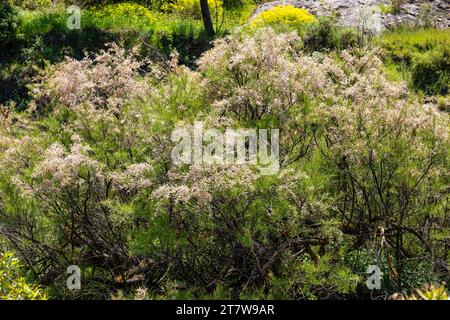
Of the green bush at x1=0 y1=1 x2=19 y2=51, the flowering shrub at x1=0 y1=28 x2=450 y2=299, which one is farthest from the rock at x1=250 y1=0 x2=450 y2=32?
the flowering shrub at x1=0 y1=28 x2=450 y2=299

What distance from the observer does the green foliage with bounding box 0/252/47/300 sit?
205 inches

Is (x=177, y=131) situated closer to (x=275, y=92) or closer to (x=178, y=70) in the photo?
(x=275, y=92)

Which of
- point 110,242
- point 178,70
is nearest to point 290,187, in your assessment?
point 110,242

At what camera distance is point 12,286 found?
17.4 feet

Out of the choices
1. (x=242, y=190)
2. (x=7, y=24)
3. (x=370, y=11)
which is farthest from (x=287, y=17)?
(x=242, y=190)

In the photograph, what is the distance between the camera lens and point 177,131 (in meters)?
5.79

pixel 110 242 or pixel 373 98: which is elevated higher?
pixel 373 98

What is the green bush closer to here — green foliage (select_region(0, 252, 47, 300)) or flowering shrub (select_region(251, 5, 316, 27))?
flowering shrub (select_region(251, 5, 316, 27))

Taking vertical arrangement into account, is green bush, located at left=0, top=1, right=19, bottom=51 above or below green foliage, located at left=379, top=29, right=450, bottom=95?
above

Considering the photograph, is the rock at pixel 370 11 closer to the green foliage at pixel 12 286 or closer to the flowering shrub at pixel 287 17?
the flowering shrub at pixel 287 17

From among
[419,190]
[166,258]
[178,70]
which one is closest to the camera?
[166,258]

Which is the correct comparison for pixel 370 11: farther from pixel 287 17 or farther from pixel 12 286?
pixel 12 286

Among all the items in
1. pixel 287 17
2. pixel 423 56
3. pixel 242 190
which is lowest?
pixel 423 56

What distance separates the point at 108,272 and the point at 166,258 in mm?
1018
